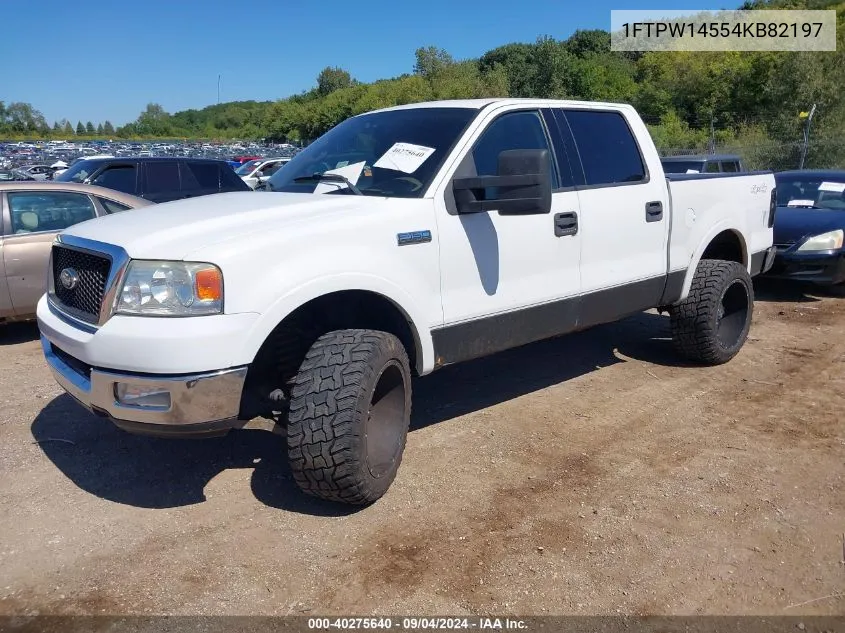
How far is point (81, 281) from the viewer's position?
3400 millimetres

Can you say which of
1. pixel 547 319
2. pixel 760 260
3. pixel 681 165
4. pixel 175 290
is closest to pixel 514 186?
pixel 547 319

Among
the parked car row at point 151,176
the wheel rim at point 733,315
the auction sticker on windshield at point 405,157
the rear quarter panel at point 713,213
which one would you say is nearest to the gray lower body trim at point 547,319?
the rear quarter panel at point 713,213

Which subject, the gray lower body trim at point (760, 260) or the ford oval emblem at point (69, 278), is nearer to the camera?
the ford oval emblem at point (69, 278)

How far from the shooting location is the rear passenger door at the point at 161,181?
411 inches

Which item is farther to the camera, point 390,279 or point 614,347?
point 614,347

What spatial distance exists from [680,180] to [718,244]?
1.04 metres

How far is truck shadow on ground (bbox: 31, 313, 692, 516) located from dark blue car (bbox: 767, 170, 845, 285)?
3314 millimetres

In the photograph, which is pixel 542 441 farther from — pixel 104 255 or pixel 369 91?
pixel 369 91

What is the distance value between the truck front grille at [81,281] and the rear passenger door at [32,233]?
3106 millimetres

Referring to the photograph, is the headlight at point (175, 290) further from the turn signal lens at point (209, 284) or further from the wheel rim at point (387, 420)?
the wheel rim at point (387, 420)

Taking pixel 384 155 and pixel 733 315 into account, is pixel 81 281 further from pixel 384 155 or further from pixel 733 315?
pixel 733 315

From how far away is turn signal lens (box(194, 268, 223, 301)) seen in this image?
2926mm

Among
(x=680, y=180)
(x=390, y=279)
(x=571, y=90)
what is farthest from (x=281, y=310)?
(x=571, y=90)

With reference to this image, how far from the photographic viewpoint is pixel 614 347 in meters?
6.46
